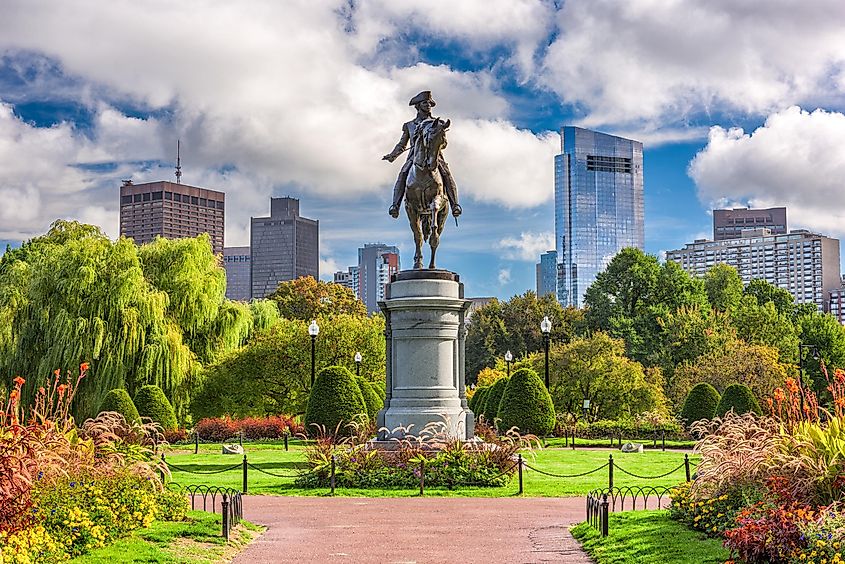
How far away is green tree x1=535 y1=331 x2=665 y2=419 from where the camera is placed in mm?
Result: 45500

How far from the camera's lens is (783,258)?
16950 centimetres

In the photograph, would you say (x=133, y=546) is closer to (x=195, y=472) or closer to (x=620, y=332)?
(x=195, y=472)

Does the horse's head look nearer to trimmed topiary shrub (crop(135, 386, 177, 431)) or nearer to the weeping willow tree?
trimmed topiary shrub (crop(135, 386, 177, 431))

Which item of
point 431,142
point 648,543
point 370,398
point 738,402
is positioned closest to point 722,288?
point 738,402

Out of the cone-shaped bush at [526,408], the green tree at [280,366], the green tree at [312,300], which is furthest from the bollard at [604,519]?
the green tree at [312,300]

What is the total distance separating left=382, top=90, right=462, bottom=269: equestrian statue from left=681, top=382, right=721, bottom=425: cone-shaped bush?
17336 millimetres

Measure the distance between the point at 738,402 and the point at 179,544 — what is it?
24.8 metres

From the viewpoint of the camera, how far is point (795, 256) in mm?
171500

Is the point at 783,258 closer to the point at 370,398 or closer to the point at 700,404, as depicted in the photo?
the point at 700,404

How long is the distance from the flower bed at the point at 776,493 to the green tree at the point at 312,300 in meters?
62.2

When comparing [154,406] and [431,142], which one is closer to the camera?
[431,142]

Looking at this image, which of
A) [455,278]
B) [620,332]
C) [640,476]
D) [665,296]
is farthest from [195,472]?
[665,296]

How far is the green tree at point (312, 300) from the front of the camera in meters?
77.2

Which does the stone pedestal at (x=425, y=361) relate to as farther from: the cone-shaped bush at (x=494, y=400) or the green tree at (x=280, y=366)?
the green tree at (x=280, y=366)
